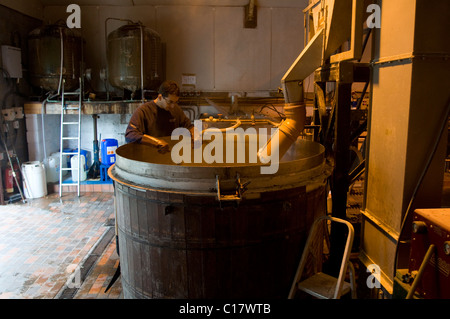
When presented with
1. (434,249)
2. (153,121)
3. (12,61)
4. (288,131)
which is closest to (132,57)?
(12,61)

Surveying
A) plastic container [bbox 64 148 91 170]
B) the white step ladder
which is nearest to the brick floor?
plastic container [bbox 64 148 91 170]

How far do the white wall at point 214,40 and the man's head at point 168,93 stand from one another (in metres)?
4.61

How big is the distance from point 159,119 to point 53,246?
263cm

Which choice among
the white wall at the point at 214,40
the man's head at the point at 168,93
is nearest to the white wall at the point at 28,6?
the white wall at the point at 214,40

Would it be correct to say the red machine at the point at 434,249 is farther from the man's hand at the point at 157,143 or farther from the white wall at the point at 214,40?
the white wall at the point at 214,40

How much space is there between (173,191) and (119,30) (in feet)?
21.6

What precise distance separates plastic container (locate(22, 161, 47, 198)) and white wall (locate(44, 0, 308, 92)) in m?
2.71

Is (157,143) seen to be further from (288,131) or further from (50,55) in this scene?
(50,55)

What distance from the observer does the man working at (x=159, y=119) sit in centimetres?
450

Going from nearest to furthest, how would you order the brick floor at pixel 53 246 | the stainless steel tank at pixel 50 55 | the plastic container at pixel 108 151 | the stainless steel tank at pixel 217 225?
1. the stainless steel tank at pixel 217 225
2. the brick floor at pixel 53 246
3. the stainless steel tank at pixel 50 55
4. the plastic container at pixel 108 151

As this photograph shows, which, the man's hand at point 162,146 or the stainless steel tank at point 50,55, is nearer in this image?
→ the man's hand at point 162,146

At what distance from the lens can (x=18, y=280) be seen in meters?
Answer: 4.63

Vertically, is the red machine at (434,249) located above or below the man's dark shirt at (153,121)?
below
